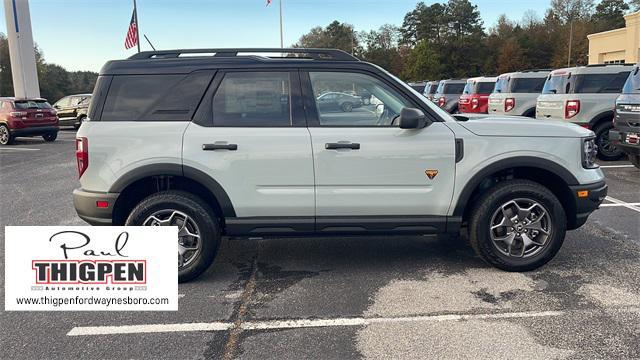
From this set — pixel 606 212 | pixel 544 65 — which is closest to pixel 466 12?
pixel 544 65

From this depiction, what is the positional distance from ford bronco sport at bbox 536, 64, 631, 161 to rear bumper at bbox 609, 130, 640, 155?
6.01ft

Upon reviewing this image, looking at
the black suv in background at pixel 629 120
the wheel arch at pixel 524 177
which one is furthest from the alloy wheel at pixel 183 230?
the black suv in background at pixel 629 120

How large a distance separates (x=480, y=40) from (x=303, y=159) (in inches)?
3313

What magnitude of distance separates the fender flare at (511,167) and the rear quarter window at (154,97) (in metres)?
2.38

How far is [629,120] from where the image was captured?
8.47 m

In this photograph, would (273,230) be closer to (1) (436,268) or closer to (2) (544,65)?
(1) (436,268)

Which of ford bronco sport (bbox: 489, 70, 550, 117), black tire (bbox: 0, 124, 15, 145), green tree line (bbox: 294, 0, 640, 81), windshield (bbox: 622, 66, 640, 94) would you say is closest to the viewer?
windshield (bbox: 622, 66, 640, 94)

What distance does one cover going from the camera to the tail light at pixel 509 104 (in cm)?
1441

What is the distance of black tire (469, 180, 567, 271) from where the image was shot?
4.29 m

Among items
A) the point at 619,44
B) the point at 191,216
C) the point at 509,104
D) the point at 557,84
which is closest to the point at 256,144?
the point at 191,216

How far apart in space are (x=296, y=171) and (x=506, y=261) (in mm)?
1994

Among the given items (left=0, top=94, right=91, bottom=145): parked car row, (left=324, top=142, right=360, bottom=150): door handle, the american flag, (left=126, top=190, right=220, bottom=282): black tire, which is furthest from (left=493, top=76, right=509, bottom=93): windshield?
the american flag

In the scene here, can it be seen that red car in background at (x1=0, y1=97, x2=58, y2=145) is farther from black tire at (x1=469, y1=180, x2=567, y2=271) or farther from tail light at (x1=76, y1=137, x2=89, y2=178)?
black tire at (x1=469, y1=180, x2=567, y2=271)

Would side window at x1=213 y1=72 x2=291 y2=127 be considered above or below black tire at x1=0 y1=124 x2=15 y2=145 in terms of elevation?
above
